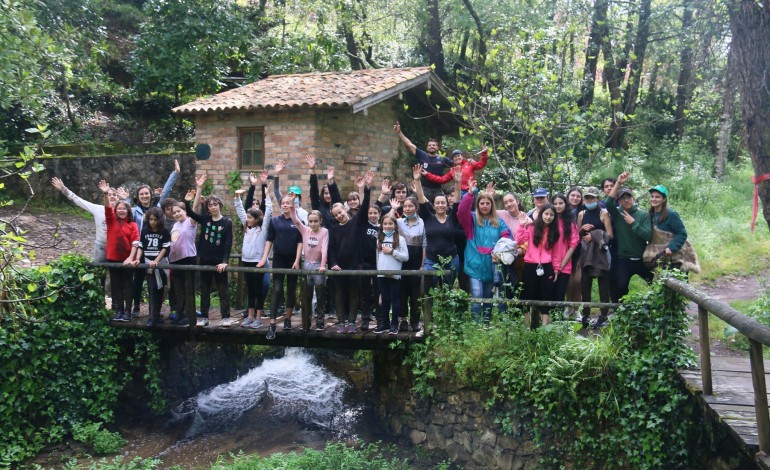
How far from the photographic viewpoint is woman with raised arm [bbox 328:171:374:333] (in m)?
8.10

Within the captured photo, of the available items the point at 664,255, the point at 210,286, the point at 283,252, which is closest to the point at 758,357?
the point at 664,255

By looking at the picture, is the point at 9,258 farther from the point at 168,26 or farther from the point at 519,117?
the point at 168,26

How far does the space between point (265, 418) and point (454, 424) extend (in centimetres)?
363

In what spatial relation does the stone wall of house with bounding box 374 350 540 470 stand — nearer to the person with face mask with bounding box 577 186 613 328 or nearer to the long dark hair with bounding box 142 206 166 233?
the person with face mask with bounding box 577 186 613 328

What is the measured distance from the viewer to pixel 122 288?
9.30 meters

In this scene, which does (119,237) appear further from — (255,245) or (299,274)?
(299,274)

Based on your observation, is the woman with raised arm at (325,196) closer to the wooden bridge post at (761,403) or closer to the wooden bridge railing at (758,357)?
the wooden bridge railing at (758,357)

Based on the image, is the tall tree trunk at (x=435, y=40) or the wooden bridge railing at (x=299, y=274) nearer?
the wooden bridge railing at (x=299, y=274)

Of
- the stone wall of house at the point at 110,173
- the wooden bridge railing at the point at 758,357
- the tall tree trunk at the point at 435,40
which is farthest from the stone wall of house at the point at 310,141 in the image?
the wooden bridge railing at the point at 758,357

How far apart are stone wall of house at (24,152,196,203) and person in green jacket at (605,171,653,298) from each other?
38.1 feet

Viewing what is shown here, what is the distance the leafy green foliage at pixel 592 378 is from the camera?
19.1ft

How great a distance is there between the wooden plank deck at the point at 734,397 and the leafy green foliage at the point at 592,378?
0.93ft

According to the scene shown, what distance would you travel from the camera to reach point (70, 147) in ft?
59.0

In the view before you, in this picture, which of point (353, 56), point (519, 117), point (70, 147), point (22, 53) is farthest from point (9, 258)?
point (353, 56)
